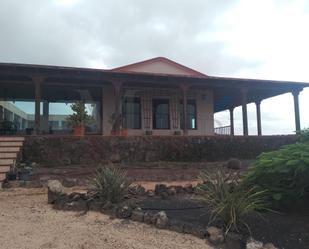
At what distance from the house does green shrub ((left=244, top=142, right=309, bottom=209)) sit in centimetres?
1001

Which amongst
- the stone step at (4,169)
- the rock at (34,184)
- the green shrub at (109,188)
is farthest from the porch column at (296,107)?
the stone step at (4,169)

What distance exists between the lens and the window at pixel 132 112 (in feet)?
64.7

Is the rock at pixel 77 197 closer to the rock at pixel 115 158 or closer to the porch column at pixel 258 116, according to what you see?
the rock at pixel 115 158

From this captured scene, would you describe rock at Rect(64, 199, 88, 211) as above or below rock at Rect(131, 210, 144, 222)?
above

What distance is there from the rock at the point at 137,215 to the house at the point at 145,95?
970 centimetres

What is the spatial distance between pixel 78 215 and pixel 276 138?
1163 cm

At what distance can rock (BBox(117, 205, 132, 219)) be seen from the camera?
7.02 metres

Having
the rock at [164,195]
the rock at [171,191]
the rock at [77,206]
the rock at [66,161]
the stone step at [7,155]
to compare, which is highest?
the stone step at [7,155]

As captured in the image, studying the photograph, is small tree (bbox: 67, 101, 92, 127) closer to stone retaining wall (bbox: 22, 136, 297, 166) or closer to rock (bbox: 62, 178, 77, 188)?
stone retaining wall (bbox: 22, 136, 297, 166)

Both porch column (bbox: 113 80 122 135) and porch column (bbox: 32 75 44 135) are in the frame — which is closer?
porch column (bbox: 32 75 44 135)

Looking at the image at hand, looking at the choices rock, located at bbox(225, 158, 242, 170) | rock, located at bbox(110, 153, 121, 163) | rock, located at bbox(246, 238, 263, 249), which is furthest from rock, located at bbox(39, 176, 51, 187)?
rock, located at bbox(246, 238, 263, 249)

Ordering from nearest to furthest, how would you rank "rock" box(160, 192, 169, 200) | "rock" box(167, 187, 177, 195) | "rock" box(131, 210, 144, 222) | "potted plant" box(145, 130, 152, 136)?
"rock" box(131, 210, 144, 222)
"rock" box(160, 192, 169, 200)
"rock" box(167, 187, 177, 195)
"potted plant" box(145, 130, 152, 136)

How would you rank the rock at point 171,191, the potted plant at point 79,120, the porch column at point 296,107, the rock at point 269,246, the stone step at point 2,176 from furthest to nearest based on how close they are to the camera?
the porch column at point 296,107
the potted plant at point 79,120
the stone step at point 2,176
the rock at point 171,191
the rock at point 269,246

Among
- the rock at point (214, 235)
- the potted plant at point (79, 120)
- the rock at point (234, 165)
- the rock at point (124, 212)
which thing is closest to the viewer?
the rock at point (214, 235)
